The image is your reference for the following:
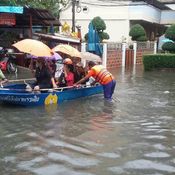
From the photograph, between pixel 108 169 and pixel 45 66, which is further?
pixel 45 66

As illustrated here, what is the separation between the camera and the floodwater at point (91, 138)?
26.8 feet

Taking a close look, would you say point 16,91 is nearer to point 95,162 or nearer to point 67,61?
point 67,61

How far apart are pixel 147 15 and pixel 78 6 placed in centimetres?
618

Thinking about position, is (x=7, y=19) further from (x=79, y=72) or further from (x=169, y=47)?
(x=169, y=47)

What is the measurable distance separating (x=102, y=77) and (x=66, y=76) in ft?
3.87

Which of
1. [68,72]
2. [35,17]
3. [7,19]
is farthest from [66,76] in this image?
[35,17]

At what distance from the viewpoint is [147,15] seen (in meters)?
42.7

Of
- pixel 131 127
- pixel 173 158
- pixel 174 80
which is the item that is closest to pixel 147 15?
pixel 174 80

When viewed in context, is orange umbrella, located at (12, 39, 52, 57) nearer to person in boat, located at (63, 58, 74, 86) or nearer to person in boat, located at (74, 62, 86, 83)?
person in boat, located at (63, 58, 74, 86)

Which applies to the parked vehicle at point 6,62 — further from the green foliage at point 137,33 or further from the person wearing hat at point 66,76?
the green foliage at point 137,33

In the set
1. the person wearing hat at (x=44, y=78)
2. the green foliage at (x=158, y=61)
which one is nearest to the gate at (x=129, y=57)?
→ the green foliage at (x=158, y=61)

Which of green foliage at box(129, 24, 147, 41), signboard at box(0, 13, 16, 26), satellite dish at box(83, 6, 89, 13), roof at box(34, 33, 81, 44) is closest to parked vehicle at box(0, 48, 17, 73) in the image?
signboard at box(0, 13, 16, 26)

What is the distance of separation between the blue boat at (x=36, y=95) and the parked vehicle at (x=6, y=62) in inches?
307

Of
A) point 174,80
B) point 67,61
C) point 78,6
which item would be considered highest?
point 78,6
